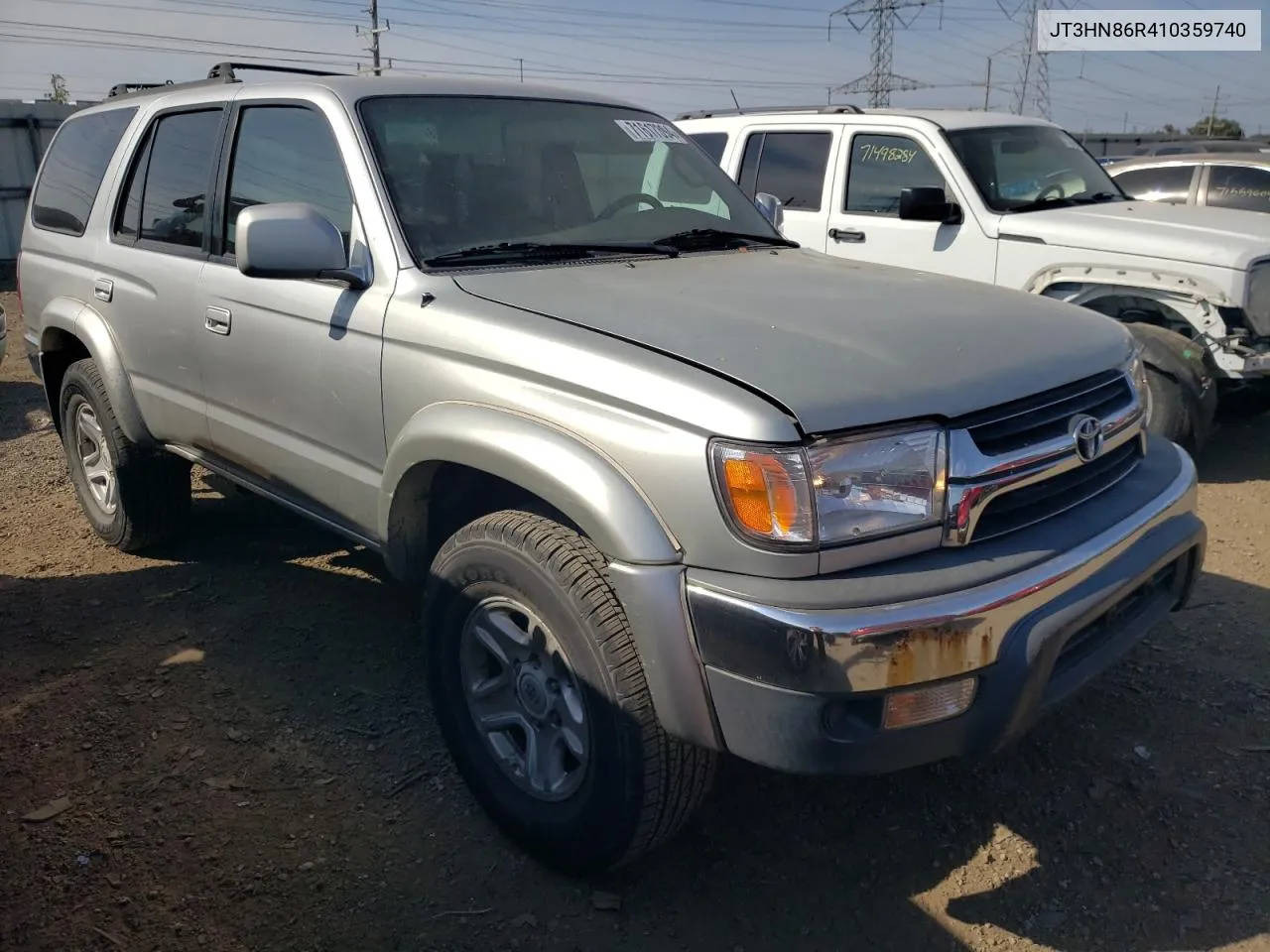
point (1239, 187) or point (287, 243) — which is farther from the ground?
point (1239, 187)

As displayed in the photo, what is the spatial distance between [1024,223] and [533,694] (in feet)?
15.4

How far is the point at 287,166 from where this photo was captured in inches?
132

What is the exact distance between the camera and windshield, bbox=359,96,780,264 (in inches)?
119

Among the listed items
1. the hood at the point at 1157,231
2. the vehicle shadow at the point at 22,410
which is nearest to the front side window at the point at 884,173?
the hood at the point at 1157,231

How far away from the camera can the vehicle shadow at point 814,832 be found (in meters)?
2.44

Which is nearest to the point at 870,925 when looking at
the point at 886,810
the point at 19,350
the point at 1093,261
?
the point at 886,810

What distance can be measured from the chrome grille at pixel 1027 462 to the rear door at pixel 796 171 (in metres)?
4.26

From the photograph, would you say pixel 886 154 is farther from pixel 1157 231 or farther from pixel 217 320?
pixel 217 320

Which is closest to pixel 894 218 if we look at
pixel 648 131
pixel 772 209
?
pixel 772 209

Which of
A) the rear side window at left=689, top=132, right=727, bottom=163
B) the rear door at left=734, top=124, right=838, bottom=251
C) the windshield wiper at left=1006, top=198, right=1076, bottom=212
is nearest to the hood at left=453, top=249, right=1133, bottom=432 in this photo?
the windshield wiper at left=1006, top=198, right=1076, bottom=212

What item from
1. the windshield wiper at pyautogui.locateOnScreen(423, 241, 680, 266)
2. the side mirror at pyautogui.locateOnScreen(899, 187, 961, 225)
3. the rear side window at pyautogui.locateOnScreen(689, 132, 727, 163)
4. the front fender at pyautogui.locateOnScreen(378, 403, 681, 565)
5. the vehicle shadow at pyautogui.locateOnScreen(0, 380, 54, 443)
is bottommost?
the vehicle shadow at pyautogui.locateOnScreen(0, 380, 54, 443)

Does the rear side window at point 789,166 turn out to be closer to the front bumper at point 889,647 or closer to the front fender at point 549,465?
the front fender at point 549,465

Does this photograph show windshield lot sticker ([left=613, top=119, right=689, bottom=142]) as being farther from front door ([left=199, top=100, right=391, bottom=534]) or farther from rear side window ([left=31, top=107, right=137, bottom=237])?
rear side window ([left=31, top=107, right=137, bottom=237])

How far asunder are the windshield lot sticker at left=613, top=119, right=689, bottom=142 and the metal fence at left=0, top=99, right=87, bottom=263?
15218 mm
